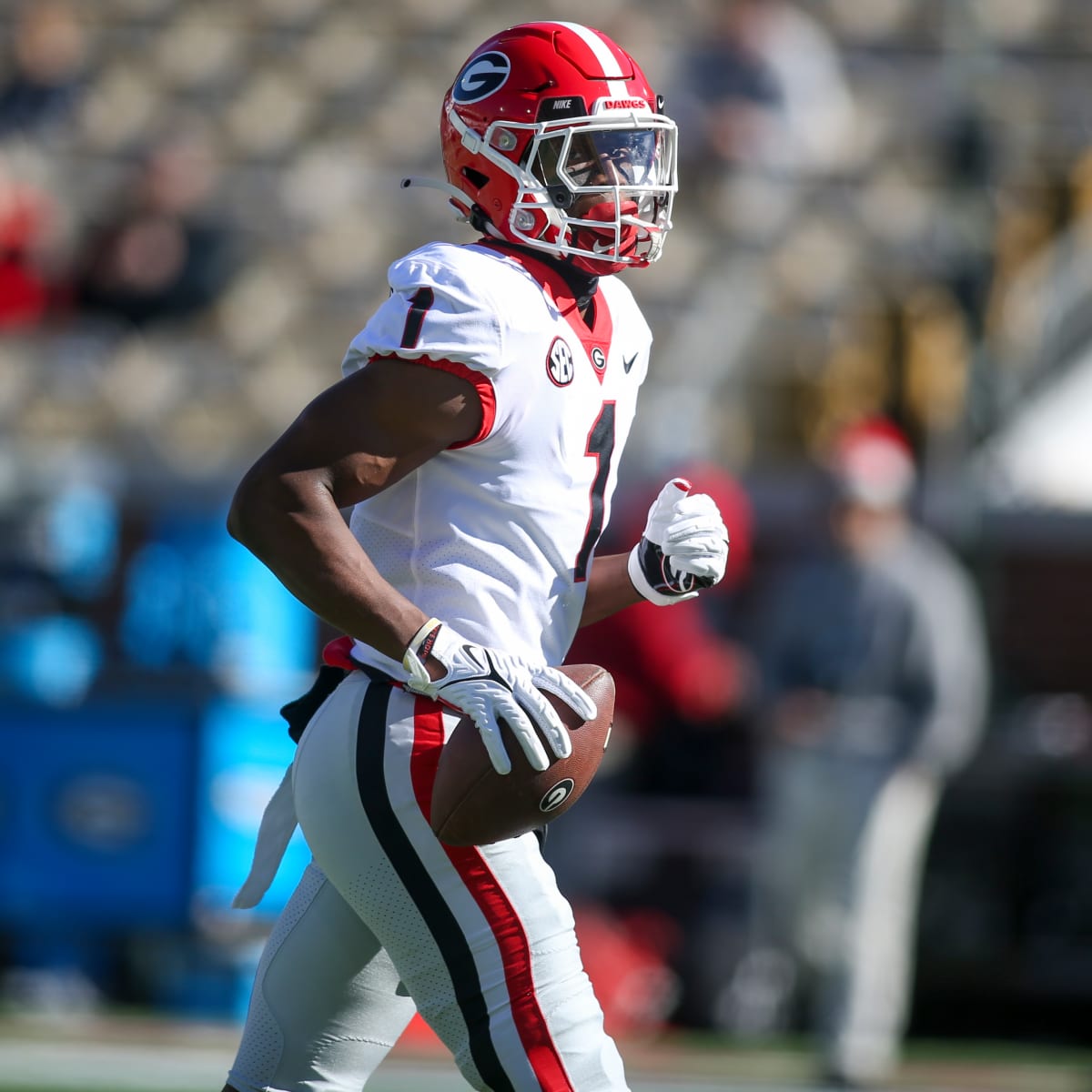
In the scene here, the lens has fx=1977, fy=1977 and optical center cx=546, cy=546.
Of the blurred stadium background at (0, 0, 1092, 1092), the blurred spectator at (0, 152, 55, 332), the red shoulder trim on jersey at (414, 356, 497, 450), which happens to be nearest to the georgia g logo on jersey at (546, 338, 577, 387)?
the red shoulder trim on jersey at (414, 356, 497, 450)

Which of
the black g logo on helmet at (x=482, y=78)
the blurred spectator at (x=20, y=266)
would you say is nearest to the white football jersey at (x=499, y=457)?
the black g logo on helmet at (x=482, y=78)

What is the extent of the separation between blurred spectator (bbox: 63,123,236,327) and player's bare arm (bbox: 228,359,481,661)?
6239 millimetres

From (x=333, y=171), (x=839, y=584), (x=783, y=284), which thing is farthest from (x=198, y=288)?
(x=839, y=584)

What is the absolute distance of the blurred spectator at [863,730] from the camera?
590 centimetres

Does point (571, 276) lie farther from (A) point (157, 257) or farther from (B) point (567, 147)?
(A) point (157, 257)

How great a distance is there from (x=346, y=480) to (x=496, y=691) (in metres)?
0.33

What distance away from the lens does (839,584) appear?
242 inches

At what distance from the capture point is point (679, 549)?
2.82 m

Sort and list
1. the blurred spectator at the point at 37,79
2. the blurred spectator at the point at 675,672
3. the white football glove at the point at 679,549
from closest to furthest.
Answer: the white football glove at the point at 679,549
the blurred spectator at the point at 675,672
the blurred spectator at the point at 37,79

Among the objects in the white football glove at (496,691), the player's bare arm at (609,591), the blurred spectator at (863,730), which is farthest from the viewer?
the blurred spectator at (863,730)

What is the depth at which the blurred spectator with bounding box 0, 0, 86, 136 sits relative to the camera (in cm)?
930

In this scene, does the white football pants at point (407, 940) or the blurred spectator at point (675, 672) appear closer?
the white football pants at point (407, 940)

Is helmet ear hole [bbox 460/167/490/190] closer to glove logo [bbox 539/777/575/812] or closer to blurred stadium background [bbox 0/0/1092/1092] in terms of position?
glove logo [bbox 539/777/575/812]

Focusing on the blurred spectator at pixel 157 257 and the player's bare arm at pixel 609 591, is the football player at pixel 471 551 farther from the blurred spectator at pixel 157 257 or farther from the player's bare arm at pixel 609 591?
the blurred spectator at pixel 157 257
